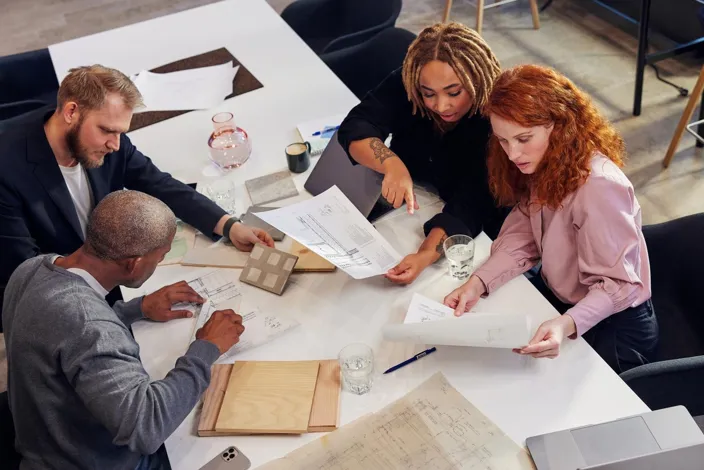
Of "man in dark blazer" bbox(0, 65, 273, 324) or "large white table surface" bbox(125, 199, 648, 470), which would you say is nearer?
"large white table surface" bbox(125, 199, 648, 470)

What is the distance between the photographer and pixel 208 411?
1.67 metres

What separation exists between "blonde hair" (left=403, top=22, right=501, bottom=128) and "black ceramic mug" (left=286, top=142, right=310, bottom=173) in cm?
52

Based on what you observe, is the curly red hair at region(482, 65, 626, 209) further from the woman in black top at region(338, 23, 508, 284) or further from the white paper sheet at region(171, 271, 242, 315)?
the white paper sheet at region(171, 271, 242, 315)

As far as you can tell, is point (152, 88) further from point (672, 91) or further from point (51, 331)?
point (672, 91)

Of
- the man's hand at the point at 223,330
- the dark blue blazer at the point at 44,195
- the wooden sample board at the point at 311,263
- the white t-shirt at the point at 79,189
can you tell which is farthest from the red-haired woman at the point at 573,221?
the white t-shirt at the point at 79,189

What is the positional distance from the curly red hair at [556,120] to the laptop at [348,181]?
52cm

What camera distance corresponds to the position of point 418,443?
155 centimetres

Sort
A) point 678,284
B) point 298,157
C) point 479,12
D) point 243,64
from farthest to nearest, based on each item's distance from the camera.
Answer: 1. point 479,12
2. point 243,64
3. point 298,157
4. point 678,284

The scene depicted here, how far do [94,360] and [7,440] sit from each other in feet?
1.47

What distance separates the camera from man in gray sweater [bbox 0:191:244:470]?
152cm

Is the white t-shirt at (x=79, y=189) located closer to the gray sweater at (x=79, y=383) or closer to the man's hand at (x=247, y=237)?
the man's hand at (x=247, y=237)

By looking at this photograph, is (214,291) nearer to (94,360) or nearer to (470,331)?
(94,360)

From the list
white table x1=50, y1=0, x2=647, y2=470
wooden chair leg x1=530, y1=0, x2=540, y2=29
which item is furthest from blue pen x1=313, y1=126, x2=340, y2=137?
wooden chair leg x1=530, y1=0, x2=540, y2=29

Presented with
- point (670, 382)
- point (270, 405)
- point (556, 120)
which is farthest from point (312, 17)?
point (670, 382)
